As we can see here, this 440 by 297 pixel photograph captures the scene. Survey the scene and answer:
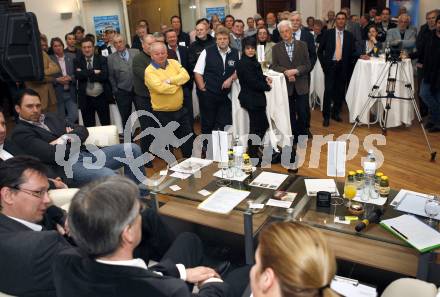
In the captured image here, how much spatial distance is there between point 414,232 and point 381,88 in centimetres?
335

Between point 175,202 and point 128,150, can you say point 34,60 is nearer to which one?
point 128,150

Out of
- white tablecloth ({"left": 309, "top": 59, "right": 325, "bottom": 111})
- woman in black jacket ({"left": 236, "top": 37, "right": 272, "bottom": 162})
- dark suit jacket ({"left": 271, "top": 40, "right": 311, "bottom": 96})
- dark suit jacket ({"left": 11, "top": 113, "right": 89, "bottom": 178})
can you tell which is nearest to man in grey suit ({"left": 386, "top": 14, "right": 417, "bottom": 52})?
white tablecloth ({"left": 309, "top": 59, "right": 325, "bottom": 111})

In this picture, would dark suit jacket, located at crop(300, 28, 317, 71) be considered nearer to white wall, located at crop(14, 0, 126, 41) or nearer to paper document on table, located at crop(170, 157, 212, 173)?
paper document on table, located at crop(170, 157, 212, 173)

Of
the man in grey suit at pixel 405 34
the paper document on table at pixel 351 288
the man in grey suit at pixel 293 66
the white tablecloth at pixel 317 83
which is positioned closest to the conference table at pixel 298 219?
the paper document on table at pixel 351 288

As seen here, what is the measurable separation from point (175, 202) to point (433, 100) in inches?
140

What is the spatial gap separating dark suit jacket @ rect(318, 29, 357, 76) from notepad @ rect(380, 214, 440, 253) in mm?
3554

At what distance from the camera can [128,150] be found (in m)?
3.64

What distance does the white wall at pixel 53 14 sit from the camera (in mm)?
6934

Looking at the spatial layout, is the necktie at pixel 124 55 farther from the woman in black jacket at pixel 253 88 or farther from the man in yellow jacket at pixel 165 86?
the woman in black jacket at pixel 253 88

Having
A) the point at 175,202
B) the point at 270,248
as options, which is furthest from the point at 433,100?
the point at 270,248

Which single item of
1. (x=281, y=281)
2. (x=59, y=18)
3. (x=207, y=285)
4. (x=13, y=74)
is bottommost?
(x=207, y=285)

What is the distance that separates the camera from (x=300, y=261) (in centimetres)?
106

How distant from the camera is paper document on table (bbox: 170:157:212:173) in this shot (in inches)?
126

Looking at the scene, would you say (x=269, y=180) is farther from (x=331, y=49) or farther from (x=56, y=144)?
(x=331, y=49)
